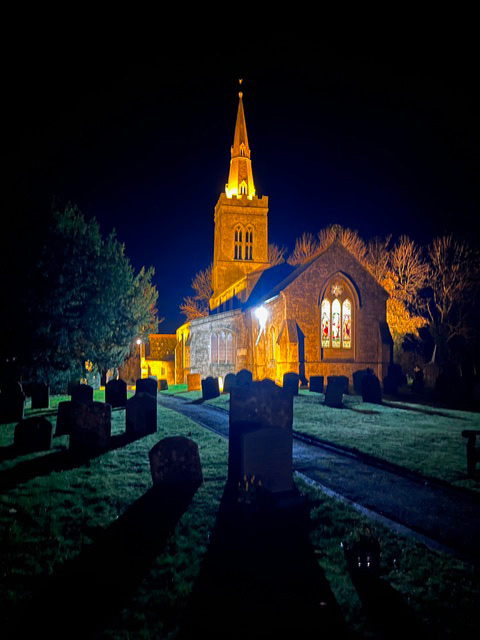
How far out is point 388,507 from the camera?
5344 mm

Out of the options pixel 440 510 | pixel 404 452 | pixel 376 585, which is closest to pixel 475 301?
pixel 404 452

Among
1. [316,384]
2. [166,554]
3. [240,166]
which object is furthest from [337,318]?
[240,166]

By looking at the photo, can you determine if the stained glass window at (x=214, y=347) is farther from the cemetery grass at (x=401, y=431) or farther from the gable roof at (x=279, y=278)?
the cemetery grass at (x=401, y=431)

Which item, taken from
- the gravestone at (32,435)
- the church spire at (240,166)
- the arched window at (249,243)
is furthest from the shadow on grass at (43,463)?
the church spire at (240,166)

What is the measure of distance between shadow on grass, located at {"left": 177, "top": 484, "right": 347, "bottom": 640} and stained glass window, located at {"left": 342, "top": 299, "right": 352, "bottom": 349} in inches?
991

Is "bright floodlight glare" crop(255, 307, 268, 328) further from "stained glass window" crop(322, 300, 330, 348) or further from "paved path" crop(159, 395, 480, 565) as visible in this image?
"paved path" crop(159, 395, 480, 565)

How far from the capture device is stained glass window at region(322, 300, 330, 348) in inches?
1136

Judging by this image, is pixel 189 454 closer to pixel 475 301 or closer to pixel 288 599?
pixel 288 599

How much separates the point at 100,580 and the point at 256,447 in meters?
2.70

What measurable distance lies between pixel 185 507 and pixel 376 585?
259 centimetres

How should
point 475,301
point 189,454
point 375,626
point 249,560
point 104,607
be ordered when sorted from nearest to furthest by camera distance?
point 375,626
point 104,607
point 249,560
point 189,454
point 475,301

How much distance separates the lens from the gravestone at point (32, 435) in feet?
27.3

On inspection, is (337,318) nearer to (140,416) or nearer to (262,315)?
(262,315)

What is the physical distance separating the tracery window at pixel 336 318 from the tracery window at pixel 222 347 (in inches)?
332
